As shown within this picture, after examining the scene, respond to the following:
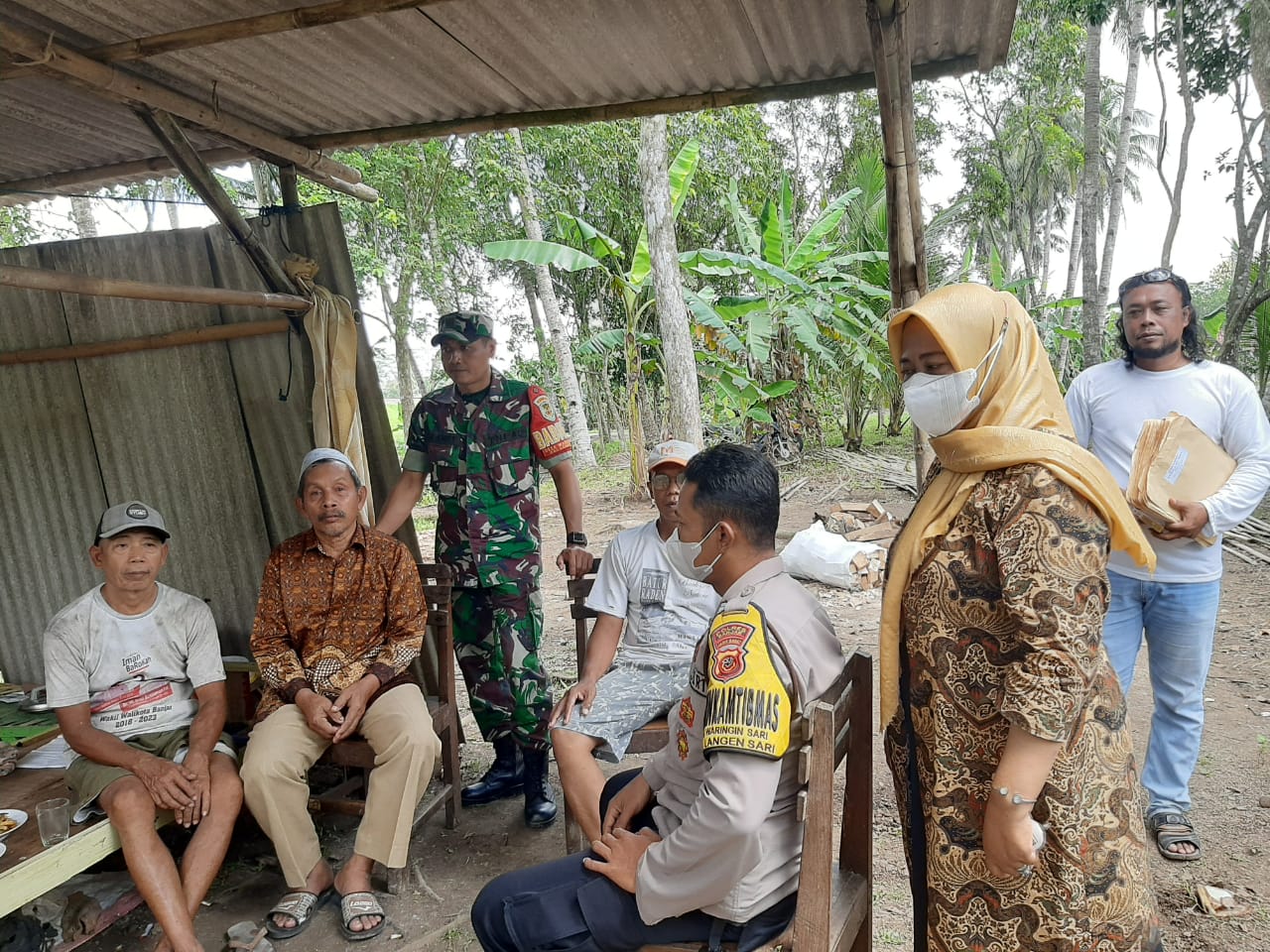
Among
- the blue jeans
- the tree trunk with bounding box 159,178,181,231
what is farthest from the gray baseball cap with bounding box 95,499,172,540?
the tree trunk with bounding box 159,178,181,231

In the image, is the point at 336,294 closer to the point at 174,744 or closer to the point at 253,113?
the point at 253,113

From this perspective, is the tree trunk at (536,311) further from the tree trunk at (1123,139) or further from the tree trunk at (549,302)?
the tree trunk at (1123,139)

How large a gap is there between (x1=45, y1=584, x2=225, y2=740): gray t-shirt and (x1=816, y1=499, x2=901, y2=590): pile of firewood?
5.03 m

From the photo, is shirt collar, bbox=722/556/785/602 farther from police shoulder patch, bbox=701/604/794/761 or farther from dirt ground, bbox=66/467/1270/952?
dirt ground, bbox=66/467/1270/952

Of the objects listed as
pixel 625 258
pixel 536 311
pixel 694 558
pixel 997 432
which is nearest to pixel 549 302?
pixel 625 258

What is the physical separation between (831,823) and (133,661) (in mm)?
2498

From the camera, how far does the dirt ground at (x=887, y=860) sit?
2.59 m

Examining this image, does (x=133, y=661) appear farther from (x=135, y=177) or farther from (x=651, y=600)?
(x=135, y=177)

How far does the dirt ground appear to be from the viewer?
8.51 ft

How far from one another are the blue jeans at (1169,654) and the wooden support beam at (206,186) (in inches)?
136

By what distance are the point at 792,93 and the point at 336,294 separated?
2110 millimetres

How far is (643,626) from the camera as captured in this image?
9.97ft

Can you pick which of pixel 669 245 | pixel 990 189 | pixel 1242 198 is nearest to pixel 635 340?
pixel 669 245

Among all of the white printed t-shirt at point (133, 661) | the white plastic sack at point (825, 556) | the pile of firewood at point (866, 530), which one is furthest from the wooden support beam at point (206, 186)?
the pile of firewood at point (866, 530)
